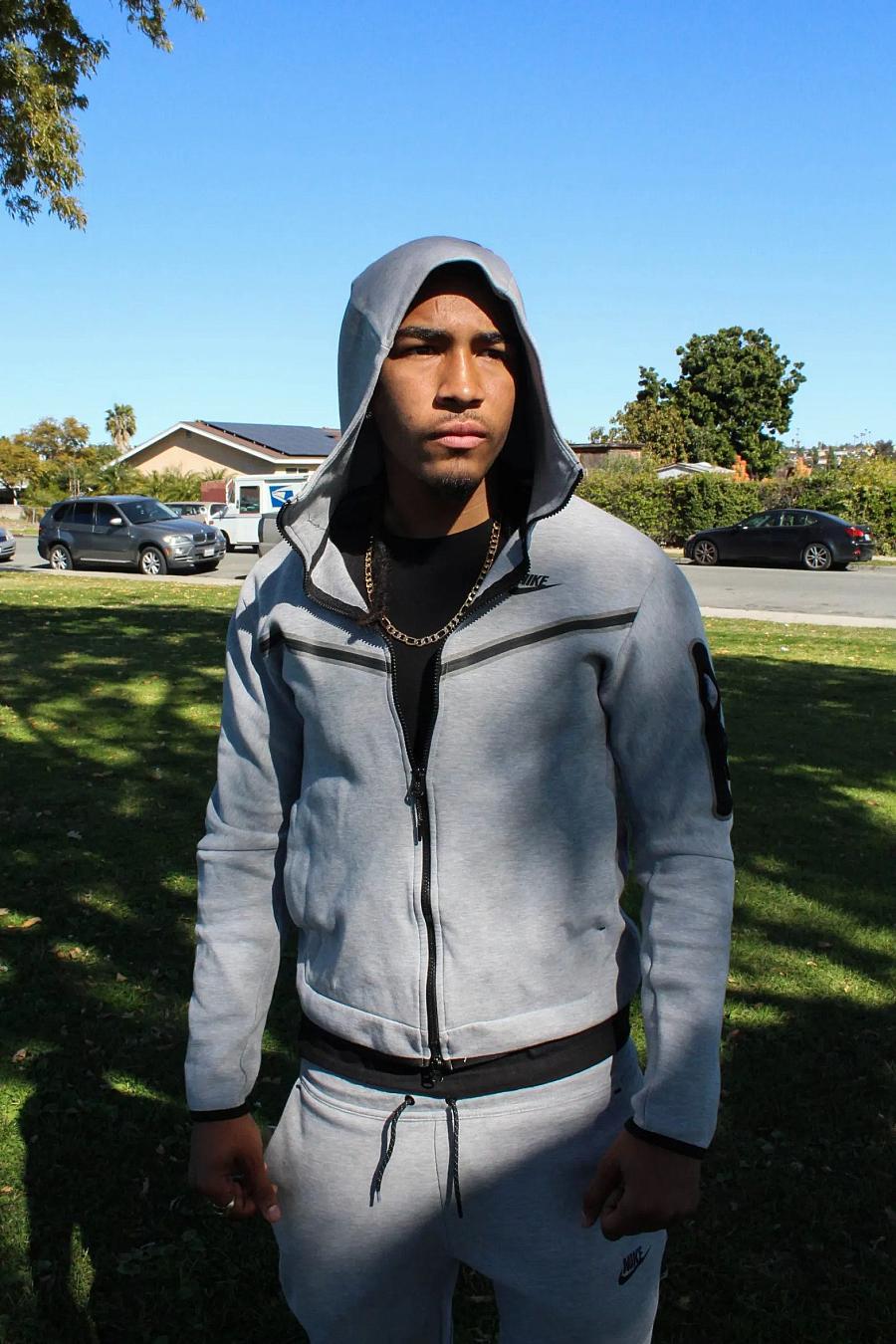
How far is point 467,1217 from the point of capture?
1.64 meters

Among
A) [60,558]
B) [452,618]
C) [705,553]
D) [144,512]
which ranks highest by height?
[452,618]

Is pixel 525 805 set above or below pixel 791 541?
above

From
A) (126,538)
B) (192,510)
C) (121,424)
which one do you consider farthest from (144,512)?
(121,424)

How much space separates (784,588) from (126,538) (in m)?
13.2

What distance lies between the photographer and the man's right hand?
5.79 feet

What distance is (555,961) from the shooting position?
5.41 feet

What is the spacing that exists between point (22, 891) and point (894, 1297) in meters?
3.75

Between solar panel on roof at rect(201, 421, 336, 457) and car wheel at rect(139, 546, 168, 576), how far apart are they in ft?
89.3

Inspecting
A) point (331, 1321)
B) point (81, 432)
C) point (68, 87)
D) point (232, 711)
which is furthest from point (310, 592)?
point (81, 432)

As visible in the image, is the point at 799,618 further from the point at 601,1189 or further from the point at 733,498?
the point at 733,498

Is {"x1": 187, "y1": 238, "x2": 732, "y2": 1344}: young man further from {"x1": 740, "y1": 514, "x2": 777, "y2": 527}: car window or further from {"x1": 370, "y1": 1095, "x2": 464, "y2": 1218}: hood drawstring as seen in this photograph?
{"x1": 740, "y1": 514, "x2": 777, "y2": 527}: car window

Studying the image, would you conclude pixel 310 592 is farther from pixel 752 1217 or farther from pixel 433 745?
pixel 752 1217

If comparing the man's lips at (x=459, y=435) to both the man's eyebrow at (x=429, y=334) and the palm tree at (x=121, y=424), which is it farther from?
the palm tree at (x=121, y=424)

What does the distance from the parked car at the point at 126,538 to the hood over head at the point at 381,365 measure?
22404 mm
